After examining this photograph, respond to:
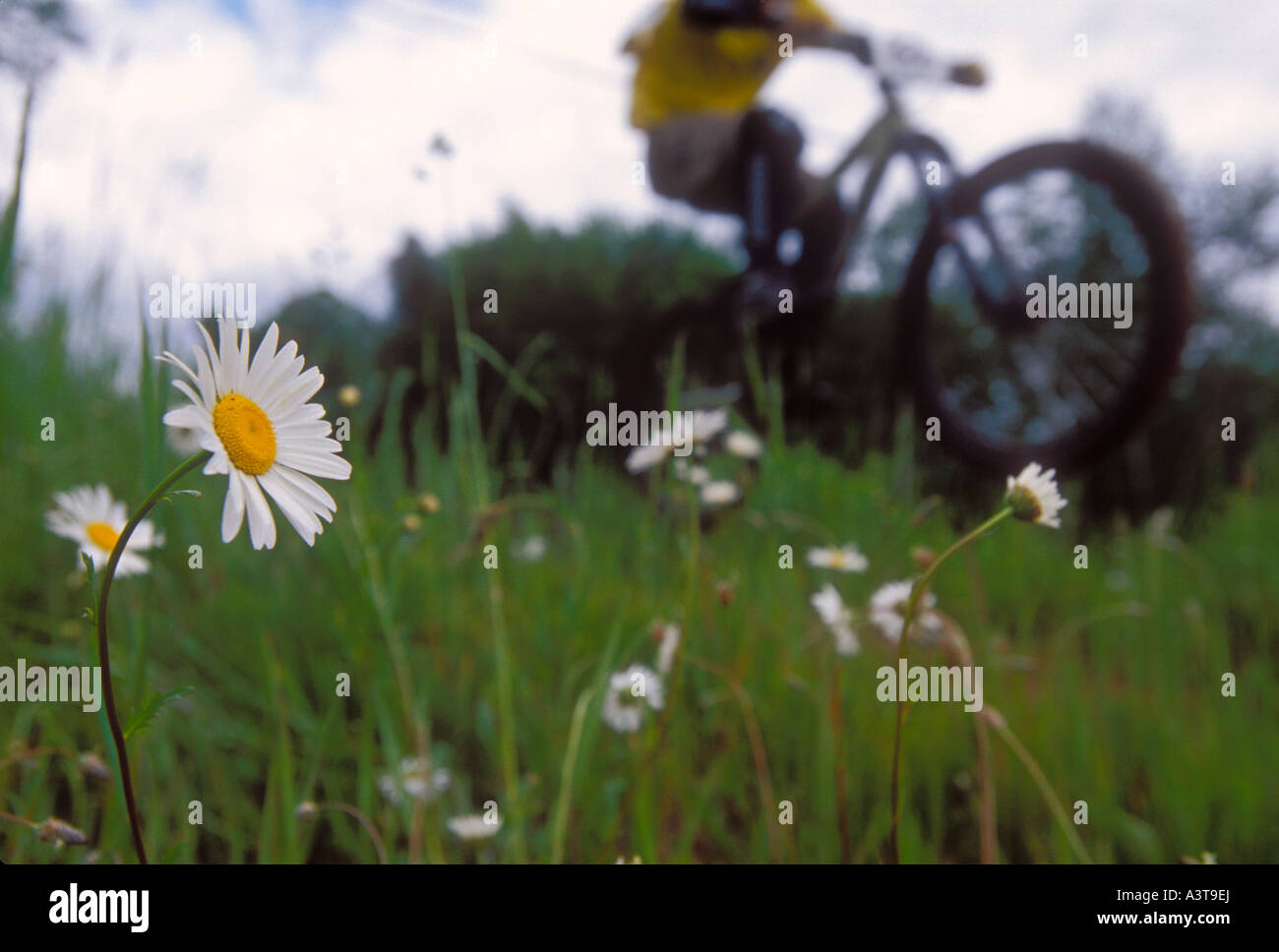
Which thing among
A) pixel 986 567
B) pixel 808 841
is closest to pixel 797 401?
pixel 986 567

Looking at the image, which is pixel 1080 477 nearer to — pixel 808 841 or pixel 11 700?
pixel 808 841

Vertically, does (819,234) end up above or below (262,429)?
above

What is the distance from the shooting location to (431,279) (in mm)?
2672

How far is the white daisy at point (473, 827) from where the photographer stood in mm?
732

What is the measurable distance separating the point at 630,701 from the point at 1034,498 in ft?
1.58

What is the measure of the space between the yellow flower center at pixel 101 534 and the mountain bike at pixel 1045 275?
1409 mm

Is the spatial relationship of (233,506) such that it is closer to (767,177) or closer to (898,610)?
(898,610)

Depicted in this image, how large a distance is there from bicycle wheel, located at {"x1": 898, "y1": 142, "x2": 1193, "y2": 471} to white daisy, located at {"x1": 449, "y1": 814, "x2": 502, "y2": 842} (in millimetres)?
1238

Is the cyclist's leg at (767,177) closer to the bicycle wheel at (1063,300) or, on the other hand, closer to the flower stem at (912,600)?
the bicycle wheel at (1063,300)

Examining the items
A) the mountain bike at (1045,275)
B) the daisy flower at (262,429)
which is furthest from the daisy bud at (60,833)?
the mountain bike at (1045,275)

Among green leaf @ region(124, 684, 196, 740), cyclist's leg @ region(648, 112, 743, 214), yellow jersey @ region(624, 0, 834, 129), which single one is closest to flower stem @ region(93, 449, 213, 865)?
green leaf @ region(124, 684, 196, 740)

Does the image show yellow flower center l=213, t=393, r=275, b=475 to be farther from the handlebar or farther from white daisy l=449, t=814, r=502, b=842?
the handlebar

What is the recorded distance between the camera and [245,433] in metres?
0.32

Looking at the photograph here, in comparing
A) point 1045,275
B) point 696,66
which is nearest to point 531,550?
point 696,66
